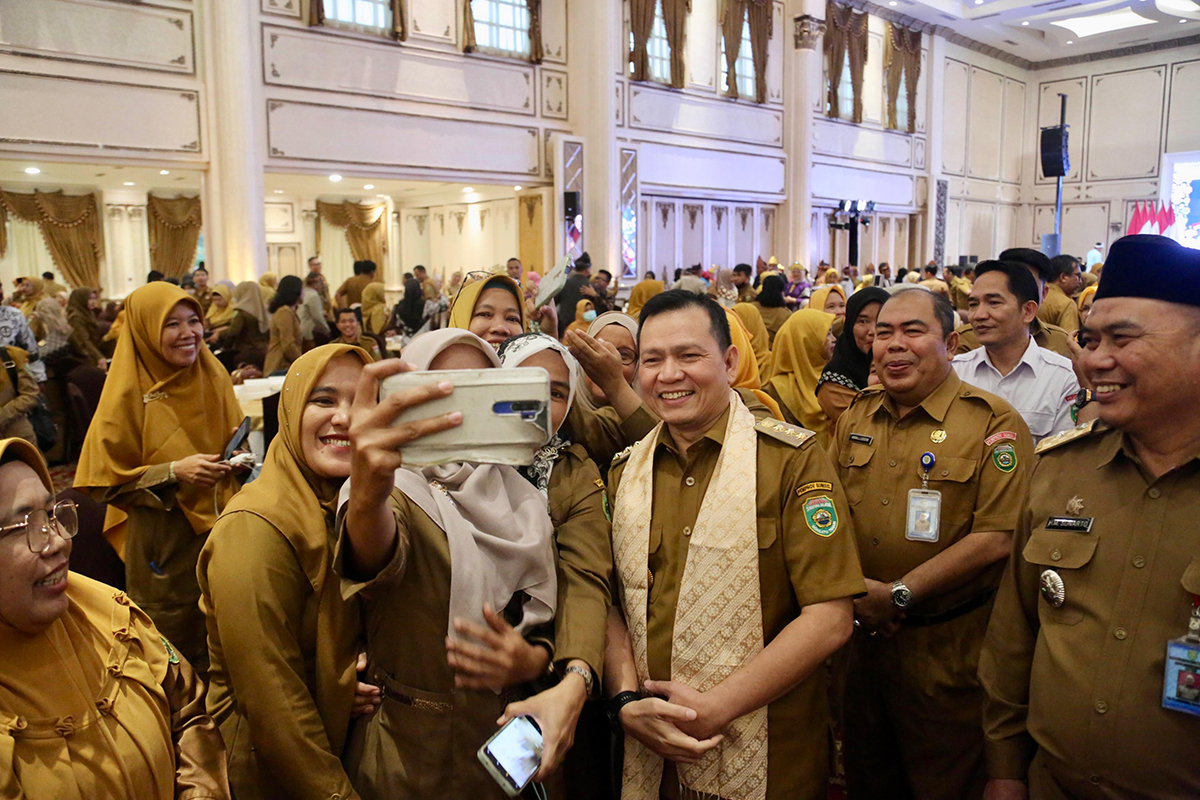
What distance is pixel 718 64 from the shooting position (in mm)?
13109

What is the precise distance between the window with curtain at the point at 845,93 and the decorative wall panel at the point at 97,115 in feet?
36.4

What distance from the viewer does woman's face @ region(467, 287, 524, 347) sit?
8.32 ft

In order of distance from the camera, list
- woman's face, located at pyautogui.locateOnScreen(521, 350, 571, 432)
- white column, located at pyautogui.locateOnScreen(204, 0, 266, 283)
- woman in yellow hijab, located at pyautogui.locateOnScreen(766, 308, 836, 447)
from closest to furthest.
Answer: woman's face, located at pyautogui.locateOnScreen(521, 350, 571, 432)
woman in yellow hijab, located at pyautogui.locateOnScreen(766, 308, 836, 447)
white column, located at pyautogui.locateOnScreen(204, 0, 266, 283)

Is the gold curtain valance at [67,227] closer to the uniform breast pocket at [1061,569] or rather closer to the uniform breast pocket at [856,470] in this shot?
the uniform breast pocket at [856,470]

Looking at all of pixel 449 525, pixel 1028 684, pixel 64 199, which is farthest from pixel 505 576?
pixel 64 199

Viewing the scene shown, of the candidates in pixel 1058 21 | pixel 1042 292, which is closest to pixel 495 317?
pixel 1042 292

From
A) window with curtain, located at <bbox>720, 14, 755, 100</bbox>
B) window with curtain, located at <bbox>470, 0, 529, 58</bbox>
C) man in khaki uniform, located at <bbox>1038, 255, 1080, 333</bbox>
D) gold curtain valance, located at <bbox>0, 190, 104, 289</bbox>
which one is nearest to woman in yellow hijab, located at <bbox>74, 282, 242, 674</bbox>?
man in khaki uniform, located at <bbox>1038, 255, 1080, 333</bbox>

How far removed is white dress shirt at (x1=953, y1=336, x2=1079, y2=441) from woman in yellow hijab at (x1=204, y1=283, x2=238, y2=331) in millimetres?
5896

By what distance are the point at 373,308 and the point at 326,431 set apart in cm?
704

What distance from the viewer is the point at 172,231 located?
12.9 metres

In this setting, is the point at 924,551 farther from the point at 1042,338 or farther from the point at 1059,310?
the point at 1059,310

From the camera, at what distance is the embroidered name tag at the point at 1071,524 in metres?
1.43

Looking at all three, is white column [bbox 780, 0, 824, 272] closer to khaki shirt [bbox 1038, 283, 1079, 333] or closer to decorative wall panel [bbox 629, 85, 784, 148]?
decorative wall panel [bbox 629, 85, 784, 148]

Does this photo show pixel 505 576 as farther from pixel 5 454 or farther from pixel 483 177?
pixel 483 177
